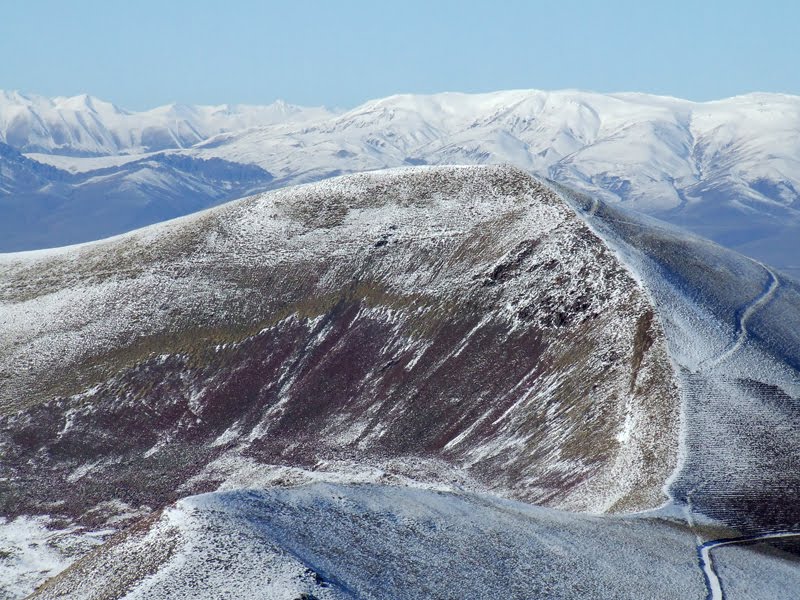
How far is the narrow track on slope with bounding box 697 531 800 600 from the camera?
44.8 m

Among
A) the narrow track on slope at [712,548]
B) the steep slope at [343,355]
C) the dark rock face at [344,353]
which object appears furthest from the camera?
the dark rock face at [344,353]

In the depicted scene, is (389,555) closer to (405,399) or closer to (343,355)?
(405,399)

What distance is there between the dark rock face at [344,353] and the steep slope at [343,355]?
0.21 m

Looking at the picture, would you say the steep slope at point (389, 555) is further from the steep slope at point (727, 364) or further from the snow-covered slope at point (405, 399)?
the steep slope at point (727, 364)

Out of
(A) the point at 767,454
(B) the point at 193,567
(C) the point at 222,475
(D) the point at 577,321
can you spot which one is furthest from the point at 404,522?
(D) the point at 577,321

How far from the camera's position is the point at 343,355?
294 feet

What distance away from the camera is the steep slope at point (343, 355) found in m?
72.6

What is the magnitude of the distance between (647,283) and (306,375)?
31.5 m

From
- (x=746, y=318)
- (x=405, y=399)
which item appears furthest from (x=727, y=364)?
(x=405, y=399)

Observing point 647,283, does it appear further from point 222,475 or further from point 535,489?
point 222,475

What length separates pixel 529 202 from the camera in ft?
326

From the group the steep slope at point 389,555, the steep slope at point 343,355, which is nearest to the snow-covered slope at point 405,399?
the steep slope at point 389,555

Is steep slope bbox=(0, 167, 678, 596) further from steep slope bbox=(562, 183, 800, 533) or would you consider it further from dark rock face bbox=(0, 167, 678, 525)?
steep slope bbox=(562, 183, 800, 533)

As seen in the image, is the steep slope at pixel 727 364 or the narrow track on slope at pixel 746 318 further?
the narrow track on slope at pixel 746 318
